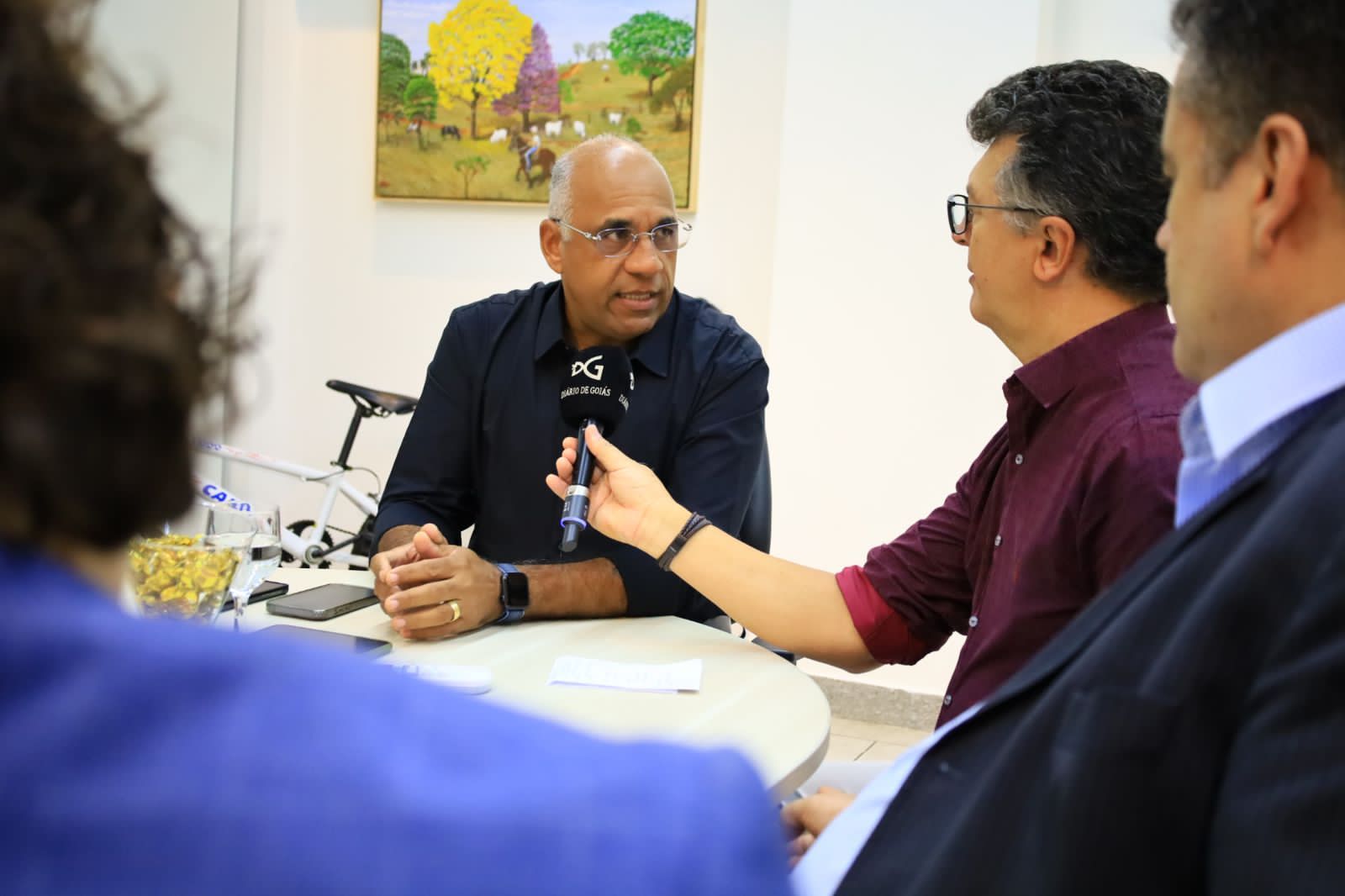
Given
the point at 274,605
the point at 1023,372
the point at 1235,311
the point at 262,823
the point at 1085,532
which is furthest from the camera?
the point at 274,605

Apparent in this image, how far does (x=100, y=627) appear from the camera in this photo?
1.16 ft

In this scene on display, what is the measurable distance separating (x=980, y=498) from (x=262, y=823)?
1543 millimetres

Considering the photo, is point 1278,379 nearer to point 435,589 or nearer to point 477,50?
point 435,589

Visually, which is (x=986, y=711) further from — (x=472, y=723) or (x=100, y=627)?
(x=100, y=627)

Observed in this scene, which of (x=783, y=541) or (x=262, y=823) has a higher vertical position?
(x=262, y=823)

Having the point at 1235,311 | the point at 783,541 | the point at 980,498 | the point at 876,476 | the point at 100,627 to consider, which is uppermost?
the point at 1235,311

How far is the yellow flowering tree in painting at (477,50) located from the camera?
171 inches

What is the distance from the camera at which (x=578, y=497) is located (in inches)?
72.0

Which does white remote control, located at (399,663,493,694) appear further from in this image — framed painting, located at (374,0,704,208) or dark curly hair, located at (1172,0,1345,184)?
framed painting, located at (374,0,704,208)

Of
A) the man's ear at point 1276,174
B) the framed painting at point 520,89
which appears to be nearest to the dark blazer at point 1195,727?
the man's ear at point 1276,174

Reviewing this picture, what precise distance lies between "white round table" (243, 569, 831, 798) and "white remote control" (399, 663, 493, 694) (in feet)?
0.06

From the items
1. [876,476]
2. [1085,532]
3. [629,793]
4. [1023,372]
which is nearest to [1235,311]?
[1085,532]

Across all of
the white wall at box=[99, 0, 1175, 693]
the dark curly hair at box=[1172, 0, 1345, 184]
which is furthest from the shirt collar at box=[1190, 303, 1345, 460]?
the white wall at box=[99, 0, 1175, 693]

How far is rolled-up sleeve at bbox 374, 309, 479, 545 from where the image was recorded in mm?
2461
